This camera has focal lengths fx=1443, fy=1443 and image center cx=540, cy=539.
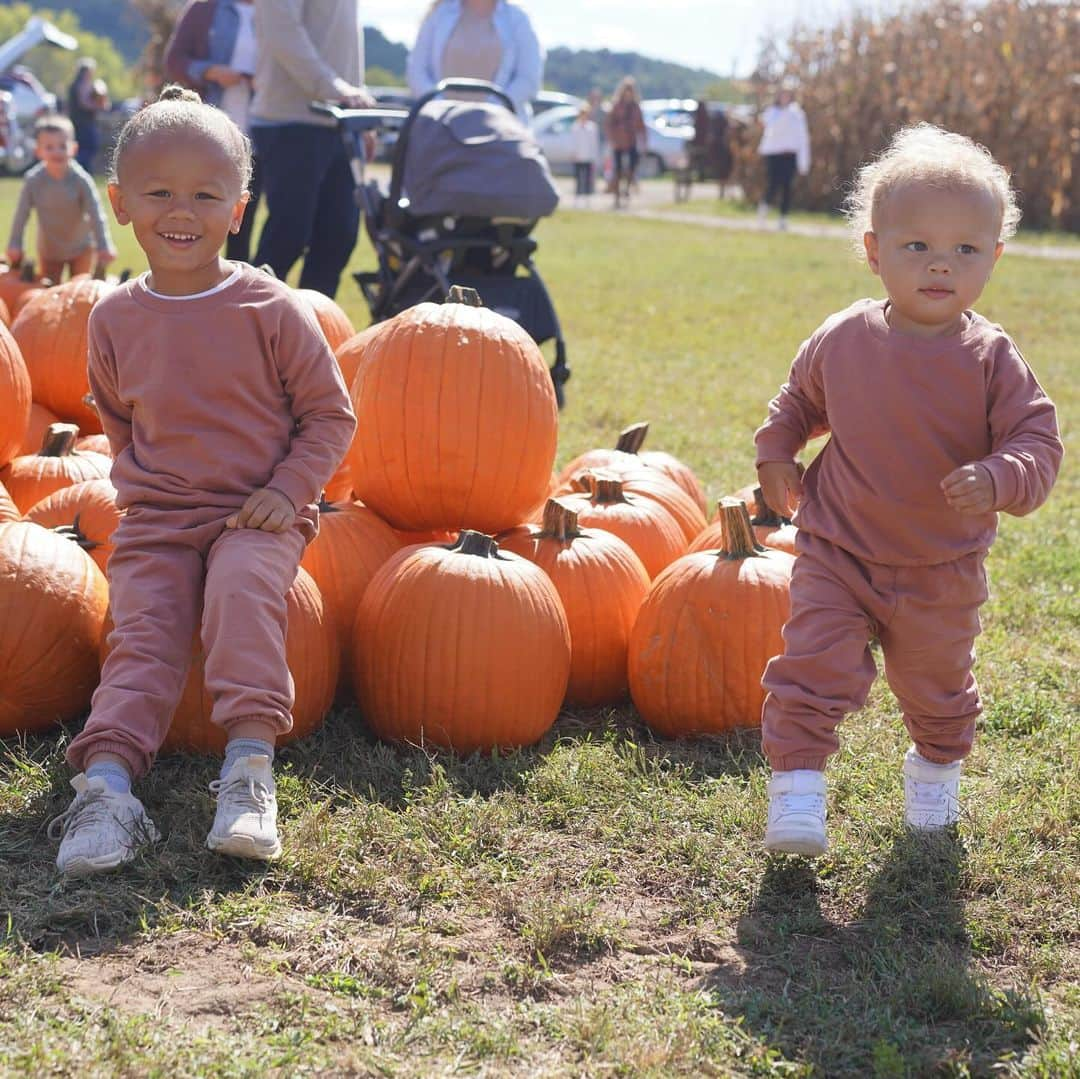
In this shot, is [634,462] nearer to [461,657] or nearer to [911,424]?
[461,657]

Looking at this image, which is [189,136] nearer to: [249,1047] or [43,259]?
[249,1047]

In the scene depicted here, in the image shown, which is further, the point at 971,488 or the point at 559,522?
the point at 559,522

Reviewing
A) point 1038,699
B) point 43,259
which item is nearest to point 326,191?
point 43,259

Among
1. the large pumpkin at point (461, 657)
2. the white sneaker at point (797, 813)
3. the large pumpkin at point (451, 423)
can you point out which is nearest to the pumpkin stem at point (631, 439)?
the large pumpkin at point (451, 423)

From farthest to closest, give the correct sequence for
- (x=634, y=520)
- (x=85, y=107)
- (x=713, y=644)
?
(x=85, y=107), (x=634, y=520), (x=713, y=644)

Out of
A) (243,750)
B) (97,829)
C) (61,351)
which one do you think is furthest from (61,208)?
(97,829)

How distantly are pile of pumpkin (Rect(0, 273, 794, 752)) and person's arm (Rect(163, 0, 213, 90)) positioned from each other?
3.82 meters

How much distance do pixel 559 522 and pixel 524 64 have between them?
4280mm

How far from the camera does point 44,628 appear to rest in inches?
123

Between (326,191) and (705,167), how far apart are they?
79.0 ft

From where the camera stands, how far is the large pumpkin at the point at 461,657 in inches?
128

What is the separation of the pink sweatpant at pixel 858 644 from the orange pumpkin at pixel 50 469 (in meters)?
2.00

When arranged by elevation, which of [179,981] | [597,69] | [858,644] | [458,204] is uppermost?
[597,69]

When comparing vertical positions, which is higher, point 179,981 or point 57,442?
point 57,442
